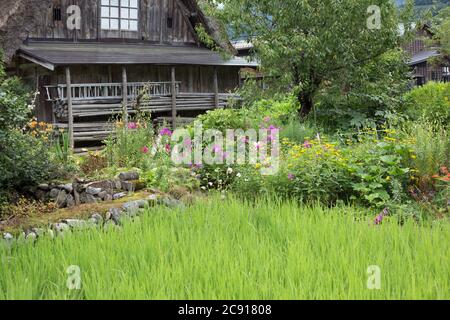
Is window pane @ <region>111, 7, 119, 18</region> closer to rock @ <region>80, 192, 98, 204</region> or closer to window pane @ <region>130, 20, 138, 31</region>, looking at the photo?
window pane @ <region>130, 20, 138, 31</region>

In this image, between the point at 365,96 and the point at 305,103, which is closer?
the point at 365,96

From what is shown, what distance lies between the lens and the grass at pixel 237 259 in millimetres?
3438

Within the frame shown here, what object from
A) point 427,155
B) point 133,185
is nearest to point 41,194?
point 133,185

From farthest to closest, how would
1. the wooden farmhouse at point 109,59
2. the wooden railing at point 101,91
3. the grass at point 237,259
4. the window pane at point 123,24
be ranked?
1. the window pane at point 123,24
2. the wooden railing at point 101,91
3. the wooden farmhouse at point 109,59
4. the grass at point 237,259

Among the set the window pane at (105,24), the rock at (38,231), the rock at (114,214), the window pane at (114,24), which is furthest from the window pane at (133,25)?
the rock at (38,231)

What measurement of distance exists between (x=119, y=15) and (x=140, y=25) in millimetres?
864

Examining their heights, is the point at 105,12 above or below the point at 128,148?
Answer: above

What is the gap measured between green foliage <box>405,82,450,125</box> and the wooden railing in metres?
6.44

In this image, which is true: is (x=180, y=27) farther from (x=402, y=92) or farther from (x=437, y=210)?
(x=437, y=210)

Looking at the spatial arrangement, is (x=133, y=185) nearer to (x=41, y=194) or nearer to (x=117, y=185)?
(x=117, y=185)

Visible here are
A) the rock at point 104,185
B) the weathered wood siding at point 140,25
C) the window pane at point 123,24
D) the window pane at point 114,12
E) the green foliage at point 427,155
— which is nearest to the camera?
the green foliage at point 427,155

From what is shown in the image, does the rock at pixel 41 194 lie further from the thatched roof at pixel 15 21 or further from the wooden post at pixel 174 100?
the wooden post at pixel 174 100

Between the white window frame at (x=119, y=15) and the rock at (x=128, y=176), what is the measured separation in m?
11.0

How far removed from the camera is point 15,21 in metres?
14.0
